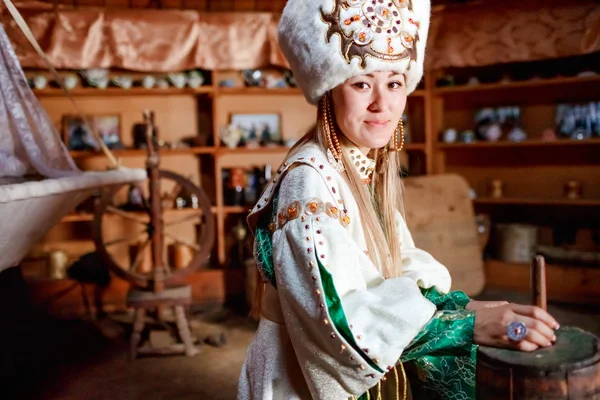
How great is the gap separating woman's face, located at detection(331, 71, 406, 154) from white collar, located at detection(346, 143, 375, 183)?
4 cm

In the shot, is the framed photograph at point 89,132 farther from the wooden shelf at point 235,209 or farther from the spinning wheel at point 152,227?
the wooden shelf at point 235,209

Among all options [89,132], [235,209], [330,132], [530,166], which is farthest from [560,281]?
[89,132]

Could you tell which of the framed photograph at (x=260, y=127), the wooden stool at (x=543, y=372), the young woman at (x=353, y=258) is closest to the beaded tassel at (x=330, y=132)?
the young woman at (x=353, y=258)

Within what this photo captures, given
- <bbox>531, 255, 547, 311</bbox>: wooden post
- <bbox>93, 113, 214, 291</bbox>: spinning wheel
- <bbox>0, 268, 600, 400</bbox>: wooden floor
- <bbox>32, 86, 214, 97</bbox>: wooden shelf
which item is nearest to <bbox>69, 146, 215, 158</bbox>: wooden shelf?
<bbox>93, 113, 214, 291</bbox>: spinning wheel

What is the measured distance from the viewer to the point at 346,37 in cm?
117

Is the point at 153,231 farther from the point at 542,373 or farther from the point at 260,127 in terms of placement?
the point at 542,373

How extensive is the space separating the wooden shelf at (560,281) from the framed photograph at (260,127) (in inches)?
78.7

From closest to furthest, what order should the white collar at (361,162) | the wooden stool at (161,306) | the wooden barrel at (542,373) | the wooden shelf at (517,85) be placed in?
the wooden barrel at (542,373)
the white collar at (361,162)
the wooden stool at (161,306)
the wooden shelf at (517,85)

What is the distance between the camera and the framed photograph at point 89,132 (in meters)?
4.59

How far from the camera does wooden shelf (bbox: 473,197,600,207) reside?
4.31 m

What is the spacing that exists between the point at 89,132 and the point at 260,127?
1326mm

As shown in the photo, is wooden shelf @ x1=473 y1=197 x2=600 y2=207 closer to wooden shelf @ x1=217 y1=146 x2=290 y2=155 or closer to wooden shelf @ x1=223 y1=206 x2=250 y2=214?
wooden shelf @ x1=217 y1=146 x2=290 y2=155

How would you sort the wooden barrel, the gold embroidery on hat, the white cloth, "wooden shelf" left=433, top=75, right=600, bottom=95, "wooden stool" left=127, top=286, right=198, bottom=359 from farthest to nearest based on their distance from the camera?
"wooden shelf" left=433, top=75, right=600, bottom=95 < "wooden stool" left=127, top=286, right=198, bottom=359 < the gold embroidery on hat < the white cloth < the wooden barrel

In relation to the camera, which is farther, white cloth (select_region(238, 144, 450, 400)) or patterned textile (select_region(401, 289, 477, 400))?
patterned textile (select_region(401, 289, 477, 400))
